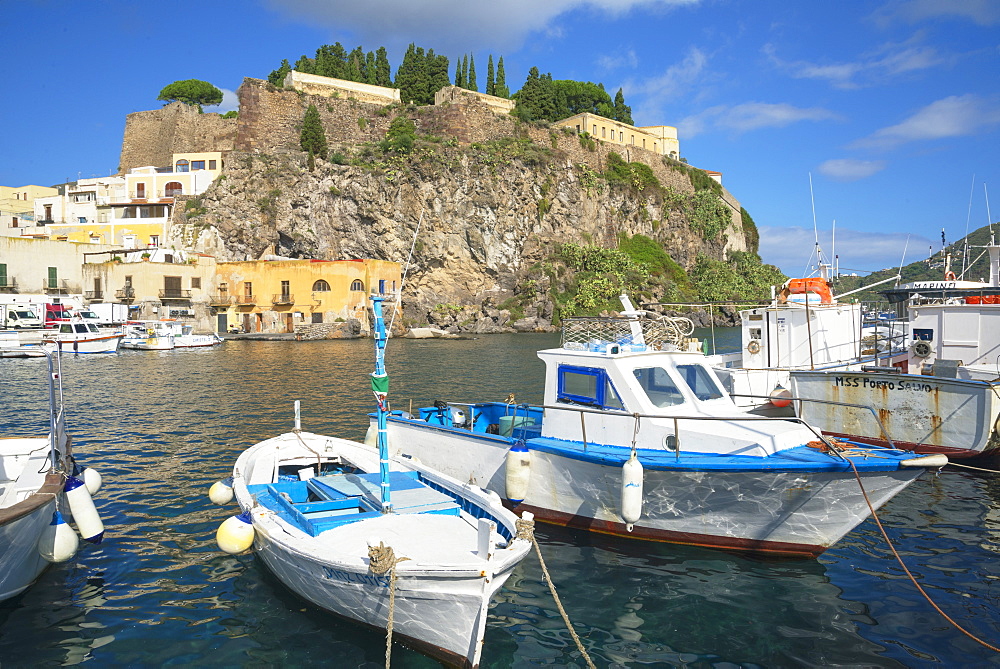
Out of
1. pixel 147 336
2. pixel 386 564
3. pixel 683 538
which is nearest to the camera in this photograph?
pixel 386 564

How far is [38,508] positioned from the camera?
743 cm

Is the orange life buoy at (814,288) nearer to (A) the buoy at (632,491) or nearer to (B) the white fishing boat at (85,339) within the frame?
(A) the buoy at (632,491)

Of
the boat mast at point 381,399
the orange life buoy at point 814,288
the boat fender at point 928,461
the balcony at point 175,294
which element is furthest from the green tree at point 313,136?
the boat fender at point 928,461

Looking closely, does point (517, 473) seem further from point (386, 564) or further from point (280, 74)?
point (280, 74)

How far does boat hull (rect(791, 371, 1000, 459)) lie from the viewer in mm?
12797

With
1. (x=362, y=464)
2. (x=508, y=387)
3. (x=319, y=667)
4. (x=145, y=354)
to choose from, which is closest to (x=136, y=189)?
(x=145, y=354)

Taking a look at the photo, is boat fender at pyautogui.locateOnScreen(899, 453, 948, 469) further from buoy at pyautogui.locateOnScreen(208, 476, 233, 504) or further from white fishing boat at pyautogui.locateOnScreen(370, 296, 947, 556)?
buoy at pyautogui.locateOnScreen(208, 476, 233, 504)

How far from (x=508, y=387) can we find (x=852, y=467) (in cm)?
1796

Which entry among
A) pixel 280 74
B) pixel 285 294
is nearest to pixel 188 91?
pixel 280 74

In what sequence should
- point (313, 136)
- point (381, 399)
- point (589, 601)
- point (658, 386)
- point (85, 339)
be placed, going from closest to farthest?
1. point (381, 399)
2. point (589, 601)
3. point (658, 386)
4. point (85, 339)
5. point (313, 136)

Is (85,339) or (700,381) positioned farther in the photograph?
(85,339)

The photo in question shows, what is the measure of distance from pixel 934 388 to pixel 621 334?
24.2 ft

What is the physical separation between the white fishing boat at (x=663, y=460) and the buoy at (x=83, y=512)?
203 inches

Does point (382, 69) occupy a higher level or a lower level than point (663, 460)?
higher
